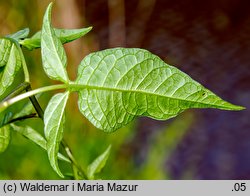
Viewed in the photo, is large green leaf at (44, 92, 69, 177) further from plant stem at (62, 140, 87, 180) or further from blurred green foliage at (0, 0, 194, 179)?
blurred green foliage at (0, 0, 194, 179)

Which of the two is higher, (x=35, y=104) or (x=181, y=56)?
(x=35, y=104)

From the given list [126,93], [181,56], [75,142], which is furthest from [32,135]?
[181,56]
